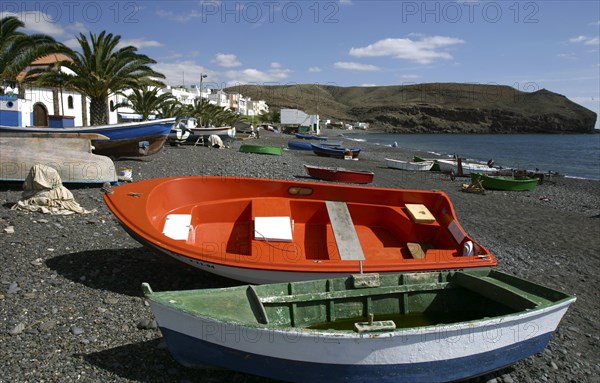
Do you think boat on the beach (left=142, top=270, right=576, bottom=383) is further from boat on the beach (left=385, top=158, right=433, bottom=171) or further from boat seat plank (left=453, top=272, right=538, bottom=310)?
boat on the beach (left=385, top=158, right=433, bottom=171)

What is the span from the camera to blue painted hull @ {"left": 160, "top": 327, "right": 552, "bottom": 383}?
14.1 feet

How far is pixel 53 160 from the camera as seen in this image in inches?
493

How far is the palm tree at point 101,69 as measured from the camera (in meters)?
21.8

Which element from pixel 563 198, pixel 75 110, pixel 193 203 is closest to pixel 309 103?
pixel 75 110

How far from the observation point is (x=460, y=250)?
727cm

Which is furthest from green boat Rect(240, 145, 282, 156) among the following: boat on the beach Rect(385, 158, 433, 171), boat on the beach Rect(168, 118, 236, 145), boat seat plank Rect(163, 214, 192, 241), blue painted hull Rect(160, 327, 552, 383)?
blue painted hull Rect(160, 327, 552, 383)

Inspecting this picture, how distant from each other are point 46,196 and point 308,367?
8.14 metres

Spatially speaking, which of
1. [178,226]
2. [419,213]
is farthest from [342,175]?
[178,226]

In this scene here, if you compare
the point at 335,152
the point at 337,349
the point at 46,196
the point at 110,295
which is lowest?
the point at 110,295

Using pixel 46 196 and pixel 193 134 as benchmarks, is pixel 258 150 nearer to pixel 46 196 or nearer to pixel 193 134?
pixel 193 134

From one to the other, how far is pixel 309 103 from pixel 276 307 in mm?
198691

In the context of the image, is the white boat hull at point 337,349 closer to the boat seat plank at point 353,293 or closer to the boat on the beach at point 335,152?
the boat seat plank at point 353,293

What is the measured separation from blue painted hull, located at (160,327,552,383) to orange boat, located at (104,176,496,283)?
4.93 ft

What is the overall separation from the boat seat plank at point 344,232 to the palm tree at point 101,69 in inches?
699
